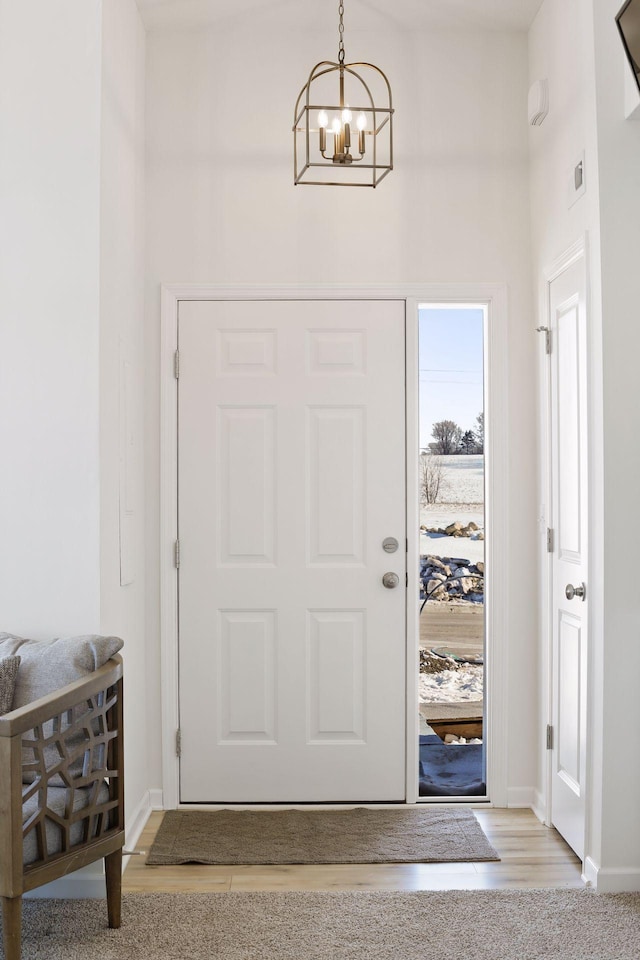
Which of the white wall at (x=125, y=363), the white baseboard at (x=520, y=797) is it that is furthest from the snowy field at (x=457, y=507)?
the white wall at (x=125, y=363)

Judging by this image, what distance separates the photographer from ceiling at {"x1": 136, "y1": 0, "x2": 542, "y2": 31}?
10.6 ft

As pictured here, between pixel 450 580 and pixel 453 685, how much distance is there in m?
0.51

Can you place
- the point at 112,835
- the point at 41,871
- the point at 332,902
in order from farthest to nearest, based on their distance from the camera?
the point at 332,902 → the point at 112,835 → the point at 41,871

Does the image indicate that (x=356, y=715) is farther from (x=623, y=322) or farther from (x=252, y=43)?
(x=252, y=43)

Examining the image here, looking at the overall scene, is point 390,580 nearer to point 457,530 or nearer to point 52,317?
point 457,530

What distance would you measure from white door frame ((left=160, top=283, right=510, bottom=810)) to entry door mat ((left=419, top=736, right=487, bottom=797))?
0.46 feet

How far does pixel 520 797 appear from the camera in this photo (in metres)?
3.38

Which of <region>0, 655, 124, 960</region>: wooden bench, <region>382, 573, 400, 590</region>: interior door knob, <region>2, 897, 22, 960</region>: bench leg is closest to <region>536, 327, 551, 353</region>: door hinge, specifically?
<region>382, 573, 400, 590</region>: interior door knob

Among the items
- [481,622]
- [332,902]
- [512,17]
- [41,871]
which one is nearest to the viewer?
[41,871]

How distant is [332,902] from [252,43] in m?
3.14

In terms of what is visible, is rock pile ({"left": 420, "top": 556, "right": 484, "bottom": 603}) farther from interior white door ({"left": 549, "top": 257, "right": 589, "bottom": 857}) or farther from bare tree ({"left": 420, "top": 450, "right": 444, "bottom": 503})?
interior white door ({"left": 549, "top": 257, "right": 589, "bottom": 857})

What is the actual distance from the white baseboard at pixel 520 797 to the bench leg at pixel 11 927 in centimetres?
197

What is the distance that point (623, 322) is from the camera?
2.62 meters

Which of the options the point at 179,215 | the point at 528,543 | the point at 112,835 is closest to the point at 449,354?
the point at 528,543
